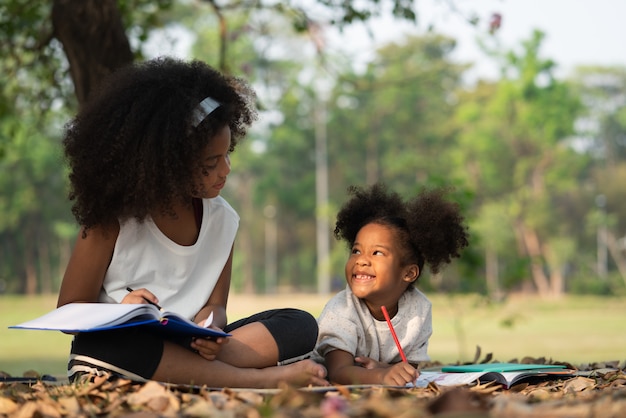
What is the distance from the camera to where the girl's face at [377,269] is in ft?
11.7

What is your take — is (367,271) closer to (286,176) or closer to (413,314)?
(413,314)

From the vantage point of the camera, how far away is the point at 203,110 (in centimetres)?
326

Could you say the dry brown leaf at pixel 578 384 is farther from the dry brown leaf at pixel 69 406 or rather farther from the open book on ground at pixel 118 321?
the dry brown leaf at pixel 69 406

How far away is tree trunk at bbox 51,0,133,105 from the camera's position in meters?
5.12

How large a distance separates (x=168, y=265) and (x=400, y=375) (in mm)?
977

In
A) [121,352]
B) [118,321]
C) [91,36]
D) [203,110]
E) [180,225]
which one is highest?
[91,36]

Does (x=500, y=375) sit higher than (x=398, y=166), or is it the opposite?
(x=398, y=166)

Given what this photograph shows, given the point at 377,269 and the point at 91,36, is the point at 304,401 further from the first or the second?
the point at 91,36

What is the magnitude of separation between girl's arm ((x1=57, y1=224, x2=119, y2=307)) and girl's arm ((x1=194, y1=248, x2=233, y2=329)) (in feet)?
1.34

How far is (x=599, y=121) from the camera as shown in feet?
155

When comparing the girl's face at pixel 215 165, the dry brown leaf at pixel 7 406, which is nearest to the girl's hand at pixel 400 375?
the girl's face at pixel 215 165

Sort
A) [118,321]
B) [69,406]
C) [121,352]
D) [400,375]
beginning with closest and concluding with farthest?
[69,406] → [118,321] → [121,352] → [400,375]

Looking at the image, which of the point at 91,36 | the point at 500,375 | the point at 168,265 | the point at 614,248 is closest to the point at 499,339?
the point at 91,36

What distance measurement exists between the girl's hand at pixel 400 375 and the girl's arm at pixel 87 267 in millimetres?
1108
